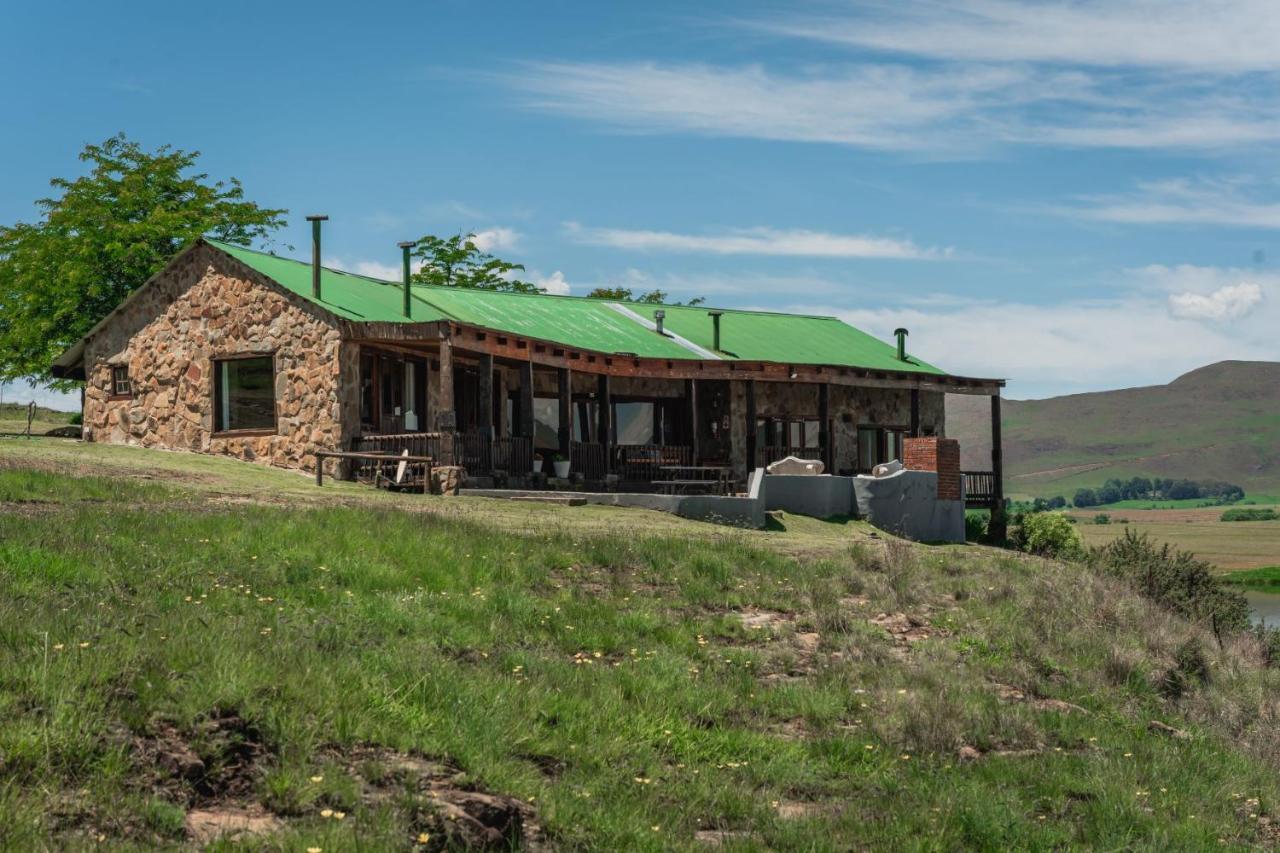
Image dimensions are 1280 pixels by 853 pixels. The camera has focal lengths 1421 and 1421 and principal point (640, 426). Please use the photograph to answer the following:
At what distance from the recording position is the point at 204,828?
22.1ft

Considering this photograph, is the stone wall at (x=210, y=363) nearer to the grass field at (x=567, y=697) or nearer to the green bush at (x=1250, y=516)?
the grass field at (x=567, y=697)

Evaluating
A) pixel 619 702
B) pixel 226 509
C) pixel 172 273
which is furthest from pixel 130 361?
pixel 619 702

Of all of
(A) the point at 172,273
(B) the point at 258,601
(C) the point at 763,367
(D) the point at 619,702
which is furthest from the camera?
(C) the point at 763,367

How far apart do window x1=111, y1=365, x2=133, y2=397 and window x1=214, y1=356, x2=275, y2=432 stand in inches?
110

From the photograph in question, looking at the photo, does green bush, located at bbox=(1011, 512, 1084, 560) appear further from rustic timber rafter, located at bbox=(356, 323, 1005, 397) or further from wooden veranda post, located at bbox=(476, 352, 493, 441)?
wooden veranda post, located at bbox=(476, 352, 493, 441)

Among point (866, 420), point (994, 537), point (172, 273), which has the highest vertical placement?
point (172, 273)

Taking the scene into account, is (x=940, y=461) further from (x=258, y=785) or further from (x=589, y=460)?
(x=258, y=785)

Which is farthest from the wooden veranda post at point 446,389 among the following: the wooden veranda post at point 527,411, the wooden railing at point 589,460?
the wooden railing at point 589,460

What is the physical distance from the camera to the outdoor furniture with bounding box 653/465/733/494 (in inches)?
1203

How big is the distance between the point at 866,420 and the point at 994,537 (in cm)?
531

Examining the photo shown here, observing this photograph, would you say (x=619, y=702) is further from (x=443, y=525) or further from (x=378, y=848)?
(x=443, y=525)

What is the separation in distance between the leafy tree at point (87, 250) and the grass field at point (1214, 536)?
4326 centimetres

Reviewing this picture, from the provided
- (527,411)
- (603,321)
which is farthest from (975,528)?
(527,411)

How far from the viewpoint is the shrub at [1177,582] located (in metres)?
19.6
